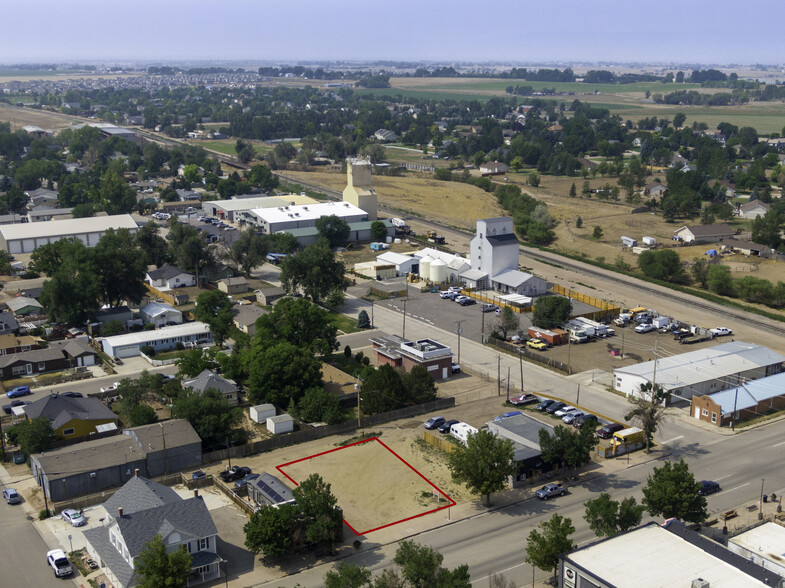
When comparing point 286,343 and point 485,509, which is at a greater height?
point 286,343

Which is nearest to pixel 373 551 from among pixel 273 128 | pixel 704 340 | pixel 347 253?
pixel 704 340

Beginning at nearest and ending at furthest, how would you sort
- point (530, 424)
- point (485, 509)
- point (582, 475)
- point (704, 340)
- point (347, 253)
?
point (485, 509) → point (582, 475) → point (530, 424) → point (704, 340) → point (347, 253)

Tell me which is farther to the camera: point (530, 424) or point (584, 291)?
point (584, 291)

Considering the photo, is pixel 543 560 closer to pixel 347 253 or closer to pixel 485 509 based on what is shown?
pixel 485 509

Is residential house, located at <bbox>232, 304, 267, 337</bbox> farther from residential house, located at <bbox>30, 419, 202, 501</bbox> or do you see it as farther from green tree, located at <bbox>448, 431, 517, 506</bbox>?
green tree, located at <bbox>448, 431, 517, 506</bbox>

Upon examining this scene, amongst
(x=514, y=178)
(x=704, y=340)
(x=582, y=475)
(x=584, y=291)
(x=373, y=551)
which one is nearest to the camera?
(x=373, y=551)

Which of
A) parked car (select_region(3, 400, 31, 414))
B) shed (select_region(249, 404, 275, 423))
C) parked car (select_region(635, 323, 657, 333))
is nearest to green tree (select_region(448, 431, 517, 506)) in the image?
shed (select_region(249, 404, 275, 423))

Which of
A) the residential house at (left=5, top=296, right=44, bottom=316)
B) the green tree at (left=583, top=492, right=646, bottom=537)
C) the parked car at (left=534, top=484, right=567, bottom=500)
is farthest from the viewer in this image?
the residential house at (left=5, top=296, right=44, bottom=316)
